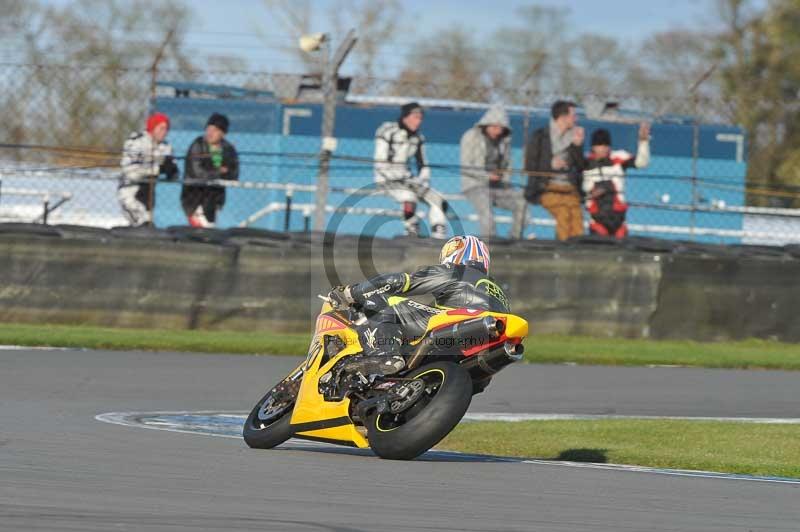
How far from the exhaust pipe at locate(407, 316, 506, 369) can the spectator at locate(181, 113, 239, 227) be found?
9333 millimetres

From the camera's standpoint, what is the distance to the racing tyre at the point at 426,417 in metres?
7.29

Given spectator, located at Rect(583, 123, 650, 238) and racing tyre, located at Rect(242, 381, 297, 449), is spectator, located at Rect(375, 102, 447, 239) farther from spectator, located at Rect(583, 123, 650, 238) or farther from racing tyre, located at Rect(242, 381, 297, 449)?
racing tyre, located at Rect(242, 381, 297, 449)

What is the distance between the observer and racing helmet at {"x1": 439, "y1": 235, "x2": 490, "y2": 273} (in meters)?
8.20

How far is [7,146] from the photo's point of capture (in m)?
16.9

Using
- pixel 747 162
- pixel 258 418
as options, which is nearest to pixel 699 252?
pixel 747 162

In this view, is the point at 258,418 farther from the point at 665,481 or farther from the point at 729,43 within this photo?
the point at 729,43

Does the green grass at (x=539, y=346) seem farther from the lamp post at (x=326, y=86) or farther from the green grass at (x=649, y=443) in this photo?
the green grass at (x=649, y=443)

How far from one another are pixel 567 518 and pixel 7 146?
12.7m

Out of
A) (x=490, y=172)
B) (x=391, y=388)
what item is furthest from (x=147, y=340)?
(x=391, y=388)

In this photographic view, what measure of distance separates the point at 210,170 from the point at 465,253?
8.97 metres

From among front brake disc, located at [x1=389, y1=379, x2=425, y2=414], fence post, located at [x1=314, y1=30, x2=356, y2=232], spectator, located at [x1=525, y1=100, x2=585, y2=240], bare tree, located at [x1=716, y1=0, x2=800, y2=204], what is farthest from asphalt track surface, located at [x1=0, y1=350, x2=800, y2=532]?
bare tree, located at [x1=716, y1=0, x2=800, y2=204]

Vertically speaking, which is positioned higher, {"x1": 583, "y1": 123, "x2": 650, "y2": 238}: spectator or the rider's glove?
{"x1": 583, "y1": 123, "x2": 650, "y2": 238}: spectator

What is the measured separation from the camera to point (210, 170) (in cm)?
1673

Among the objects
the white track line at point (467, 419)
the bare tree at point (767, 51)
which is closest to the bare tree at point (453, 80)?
the white track line at point (467, 419)
